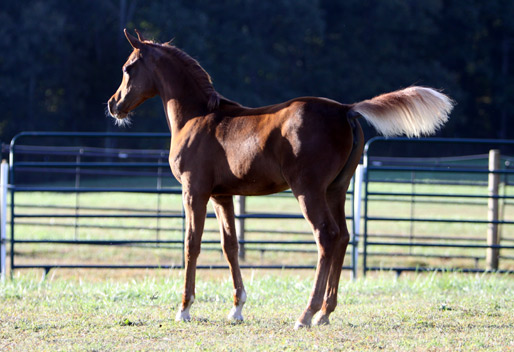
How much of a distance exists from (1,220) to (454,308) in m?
5.54

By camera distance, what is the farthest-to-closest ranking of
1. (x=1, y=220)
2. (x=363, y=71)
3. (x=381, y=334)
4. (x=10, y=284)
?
(x=363, y=71) → (x=1, y=220) → (x=10, y=284) → (x=381, y=334)

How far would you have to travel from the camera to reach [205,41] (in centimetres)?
3656

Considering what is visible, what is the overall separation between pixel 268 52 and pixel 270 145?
3688cm

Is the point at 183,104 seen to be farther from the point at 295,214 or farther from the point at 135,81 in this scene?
the point at 295,214

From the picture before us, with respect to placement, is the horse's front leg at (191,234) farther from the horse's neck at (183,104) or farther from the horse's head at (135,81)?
the horse's head at (135,81)

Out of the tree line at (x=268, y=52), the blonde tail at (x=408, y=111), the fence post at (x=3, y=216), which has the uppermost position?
the tree line at (x=268, y=52)

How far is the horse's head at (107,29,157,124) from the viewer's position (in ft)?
18.0

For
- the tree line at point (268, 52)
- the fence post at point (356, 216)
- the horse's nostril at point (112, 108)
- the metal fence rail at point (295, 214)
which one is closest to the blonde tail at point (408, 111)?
the horse's nostril at point (112, 108)

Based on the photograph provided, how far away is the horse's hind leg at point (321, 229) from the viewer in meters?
4.55

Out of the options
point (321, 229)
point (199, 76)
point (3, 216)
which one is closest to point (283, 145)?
point (321, 229)

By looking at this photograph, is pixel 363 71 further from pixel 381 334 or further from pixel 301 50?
pixel 381 334

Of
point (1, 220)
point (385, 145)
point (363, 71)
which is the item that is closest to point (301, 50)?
point (363, 71)

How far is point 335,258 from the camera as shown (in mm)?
4938

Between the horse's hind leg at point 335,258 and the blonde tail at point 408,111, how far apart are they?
0.63 m
